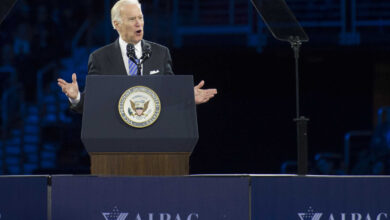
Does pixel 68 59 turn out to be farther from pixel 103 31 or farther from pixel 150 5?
pixel 150 5

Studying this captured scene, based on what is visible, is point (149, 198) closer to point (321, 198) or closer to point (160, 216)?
point (160, 216)

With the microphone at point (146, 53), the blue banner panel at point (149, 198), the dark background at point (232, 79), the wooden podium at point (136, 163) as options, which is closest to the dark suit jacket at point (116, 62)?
the microphone at point (146, 53)

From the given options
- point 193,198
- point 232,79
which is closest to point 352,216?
point 193,198

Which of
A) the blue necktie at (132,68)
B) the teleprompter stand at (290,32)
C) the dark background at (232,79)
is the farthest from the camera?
the dark background at (232,79)

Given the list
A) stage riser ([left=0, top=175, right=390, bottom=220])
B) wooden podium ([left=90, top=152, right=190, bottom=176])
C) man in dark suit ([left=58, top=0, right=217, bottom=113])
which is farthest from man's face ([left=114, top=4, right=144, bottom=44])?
stage riser ([left=0, top=175, right=390, bottom=220])

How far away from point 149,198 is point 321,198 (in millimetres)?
637

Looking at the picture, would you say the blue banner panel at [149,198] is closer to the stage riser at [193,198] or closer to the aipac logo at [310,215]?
the stage riser at [193,198]

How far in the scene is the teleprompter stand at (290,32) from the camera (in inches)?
127

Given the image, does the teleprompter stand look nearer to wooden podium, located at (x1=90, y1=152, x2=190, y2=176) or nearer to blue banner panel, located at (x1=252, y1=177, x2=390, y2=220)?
blue banner panel, located at (x1=252, y1=177, x2=390, y2=220)

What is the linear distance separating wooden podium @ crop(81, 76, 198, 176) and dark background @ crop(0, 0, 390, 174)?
347 inches

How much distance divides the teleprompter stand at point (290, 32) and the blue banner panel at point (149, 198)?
14.8 inches

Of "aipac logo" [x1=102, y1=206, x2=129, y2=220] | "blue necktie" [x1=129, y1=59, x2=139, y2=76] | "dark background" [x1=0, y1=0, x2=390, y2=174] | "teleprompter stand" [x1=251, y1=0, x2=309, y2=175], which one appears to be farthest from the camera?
"dark background" [x1=0, y1=0, x2=390, y2=174]

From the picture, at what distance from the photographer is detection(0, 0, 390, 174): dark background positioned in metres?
13.0

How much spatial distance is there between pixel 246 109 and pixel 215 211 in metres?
11.5
